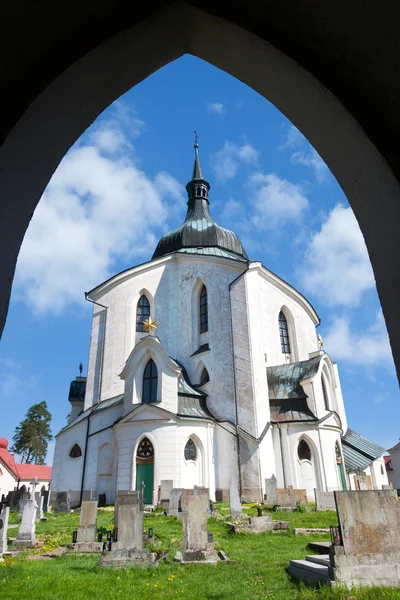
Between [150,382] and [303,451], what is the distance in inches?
377

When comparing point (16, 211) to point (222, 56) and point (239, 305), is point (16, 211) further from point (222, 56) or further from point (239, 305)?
point (239, 305)

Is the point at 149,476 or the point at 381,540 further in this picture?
the point at 149,476

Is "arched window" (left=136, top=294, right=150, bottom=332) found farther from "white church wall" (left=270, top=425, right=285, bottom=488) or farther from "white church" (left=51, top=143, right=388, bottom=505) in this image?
"white church wall" (left=270, top=425, right=285, bottom=488)

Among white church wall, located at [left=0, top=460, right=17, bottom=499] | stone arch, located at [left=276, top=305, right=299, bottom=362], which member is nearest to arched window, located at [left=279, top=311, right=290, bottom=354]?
stone arch, located at [left=276, top=305, right=299, bottom=362]

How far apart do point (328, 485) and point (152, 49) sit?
25699 mm

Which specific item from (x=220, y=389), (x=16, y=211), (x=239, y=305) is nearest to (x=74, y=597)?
(x=16, y=211)

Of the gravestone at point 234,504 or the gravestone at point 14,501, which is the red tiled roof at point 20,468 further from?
the gravestone at point 234,504

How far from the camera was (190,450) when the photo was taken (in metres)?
23.0

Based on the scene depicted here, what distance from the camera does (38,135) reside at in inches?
73.4

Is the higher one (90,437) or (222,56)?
(90,437)

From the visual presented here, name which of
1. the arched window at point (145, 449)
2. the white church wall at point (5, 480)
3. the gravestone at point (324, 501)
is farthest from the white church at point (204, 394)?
the white church wall at point (5, 480)

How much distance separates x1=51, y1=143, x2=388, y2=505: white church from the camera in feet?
74.8

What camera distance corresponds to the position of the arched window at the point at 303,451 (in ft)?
81.9

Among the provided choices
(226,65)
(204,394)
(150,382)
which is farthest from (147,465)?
(226,65)
